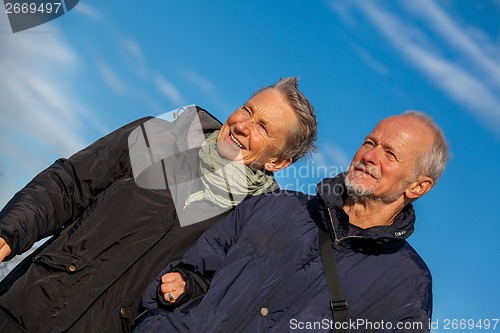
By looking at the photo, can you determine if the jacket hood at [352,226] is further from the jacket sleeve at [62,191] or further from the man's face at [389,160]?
the jacket sleeve at [62,191]

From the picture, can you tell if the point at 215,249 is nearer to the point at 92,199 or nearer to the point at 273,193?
the point at 273,193

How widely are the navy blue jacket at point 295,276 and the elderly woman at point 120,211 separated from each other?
0.31 m

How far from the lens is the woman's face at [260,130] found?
5.18 meters

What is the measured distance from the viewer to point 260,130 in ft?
17.3

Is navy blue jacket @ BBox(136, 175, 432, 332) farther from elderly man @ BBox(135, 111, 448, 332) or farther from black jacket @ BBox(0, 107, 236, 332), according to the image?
black jacket @ BBox(0, 107, 236, 332)

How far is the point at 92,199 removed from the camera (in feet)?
15.7

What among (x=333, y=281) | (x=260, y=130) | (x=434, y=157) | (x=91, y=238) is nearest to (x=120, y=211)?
(x=91, y=238)

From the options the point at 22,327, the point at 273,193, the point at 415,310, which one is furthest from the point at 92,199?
the point at 415,310

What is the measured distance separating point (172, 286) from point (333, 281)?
1.05 metres

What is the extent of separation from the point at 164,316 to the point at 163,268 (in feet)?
1.88

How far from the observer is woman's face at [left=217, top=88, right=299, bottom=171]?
17.0ft

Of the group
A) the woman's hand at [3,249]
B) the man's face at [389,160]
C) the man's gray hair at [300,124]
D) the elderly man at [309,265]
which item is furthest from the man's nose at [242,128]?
the woman's hand at [3,249]

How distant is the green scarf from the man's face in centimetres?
77

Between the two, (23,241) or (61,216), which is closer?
(23,241)
